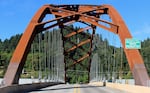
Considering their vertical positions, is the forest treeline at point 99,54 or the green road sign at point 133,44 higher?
the forest treeline at point 99,54

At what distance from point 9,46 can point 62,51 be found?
2881 inches

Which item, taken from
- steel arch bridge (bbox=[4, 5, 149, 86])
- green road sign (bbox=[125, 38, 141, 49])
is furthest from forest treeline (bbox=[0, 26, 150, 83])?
green road sign (bbox=[125, 38, 141, 49])

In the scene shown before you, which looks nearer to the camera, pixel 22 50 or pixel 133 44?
pixel 133 44

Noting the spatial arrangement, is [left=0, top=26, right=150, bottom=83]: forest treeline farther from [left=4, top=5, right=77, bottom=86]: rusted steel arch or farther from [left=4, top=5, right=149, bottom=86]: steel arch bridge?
[left=4, top=5, right=77, bottom=86]: rusted steel arch

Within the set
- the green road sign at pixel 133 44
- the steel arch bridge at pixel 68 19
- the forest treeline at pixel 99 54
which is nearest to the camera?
the green road sign at pixel 133 44

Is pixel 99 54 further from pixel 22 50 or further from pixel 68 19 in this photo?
pixel 22 50

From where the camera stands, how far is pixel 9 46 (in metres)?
174

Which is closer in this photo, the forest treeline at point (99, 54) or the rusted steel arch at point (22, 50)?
the rusted steel arch at point (22, 50)

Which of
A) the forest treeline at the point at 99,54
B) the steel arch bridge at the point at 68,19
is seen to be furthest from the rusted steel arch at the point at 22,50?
the forest treeline at the point at 99,54

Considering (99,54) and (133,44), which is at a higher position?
(99,54)

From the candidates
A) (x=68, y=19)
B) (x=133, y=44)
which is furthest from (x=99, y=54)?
(x=133, y=44)

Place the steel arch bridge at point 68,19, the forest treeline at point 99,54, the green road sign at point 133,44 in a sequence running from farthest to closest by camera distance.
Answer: the forest treeline at point 99,54 → the steel arch bridge at point 68,19 → the green road sign at point 133,44

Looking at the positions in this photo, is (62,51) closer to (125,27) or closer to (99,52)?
(99,52)

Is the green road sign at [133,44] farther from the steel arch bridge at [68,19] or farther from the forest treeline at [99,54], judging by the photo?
the forest treeline at [99,54]
